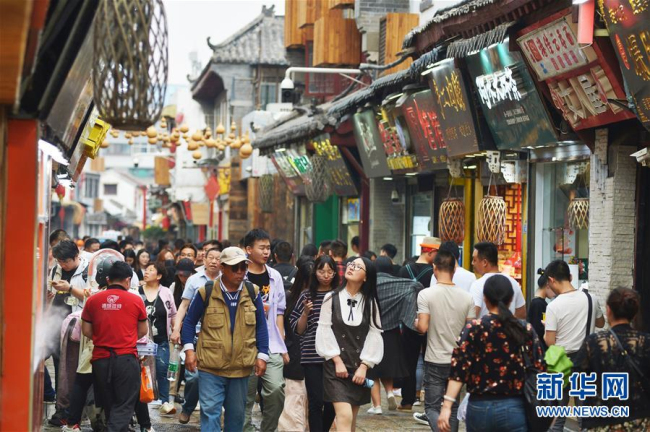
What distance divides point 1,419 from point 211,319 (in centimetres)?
288

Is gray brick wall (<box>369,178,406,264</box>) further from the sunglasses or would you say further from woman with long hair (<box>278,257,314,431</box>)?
the sunglasses

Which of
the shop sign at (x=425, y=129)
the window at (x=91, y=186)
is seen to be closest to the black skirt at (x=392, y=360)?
the shop sign at (x=425, y=129)

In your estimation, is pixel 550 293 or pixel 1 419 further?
pixel 550 293

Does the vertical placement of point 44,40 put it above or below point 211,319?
above

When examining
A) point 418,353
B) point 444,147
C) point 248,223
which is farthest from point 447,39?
point 248,223

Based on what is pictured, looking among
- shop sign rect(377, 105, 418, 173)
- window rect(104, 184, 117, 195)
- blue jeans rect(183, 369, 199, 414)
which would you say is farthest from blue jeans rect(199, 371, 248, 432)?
window rect(104, 184, 117, 195)

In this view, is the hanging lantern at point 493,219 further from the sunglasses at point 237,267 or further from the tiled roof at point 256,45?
the tiled roof at point 256,45

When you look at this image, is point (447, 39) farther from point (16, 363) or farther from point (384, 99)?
point (16, 363)

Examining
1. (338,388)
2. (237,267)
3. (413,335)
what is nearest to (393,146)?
(413,335)

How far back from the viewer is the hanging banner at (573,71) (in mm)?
12094

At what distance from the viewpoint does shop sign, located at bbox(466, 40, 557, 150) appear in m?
14.2

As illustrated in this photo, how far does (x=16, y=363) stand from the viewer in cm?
697

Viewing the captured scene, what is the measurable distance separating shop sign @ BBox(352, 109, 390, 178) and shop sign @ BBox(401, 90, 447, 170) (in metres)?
2.15

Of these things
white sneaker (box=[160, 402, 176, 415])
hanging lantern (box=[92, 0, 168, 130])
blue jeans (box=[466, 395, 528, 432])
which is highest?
hanging lantern (box=[92, 0, 168, 130])
